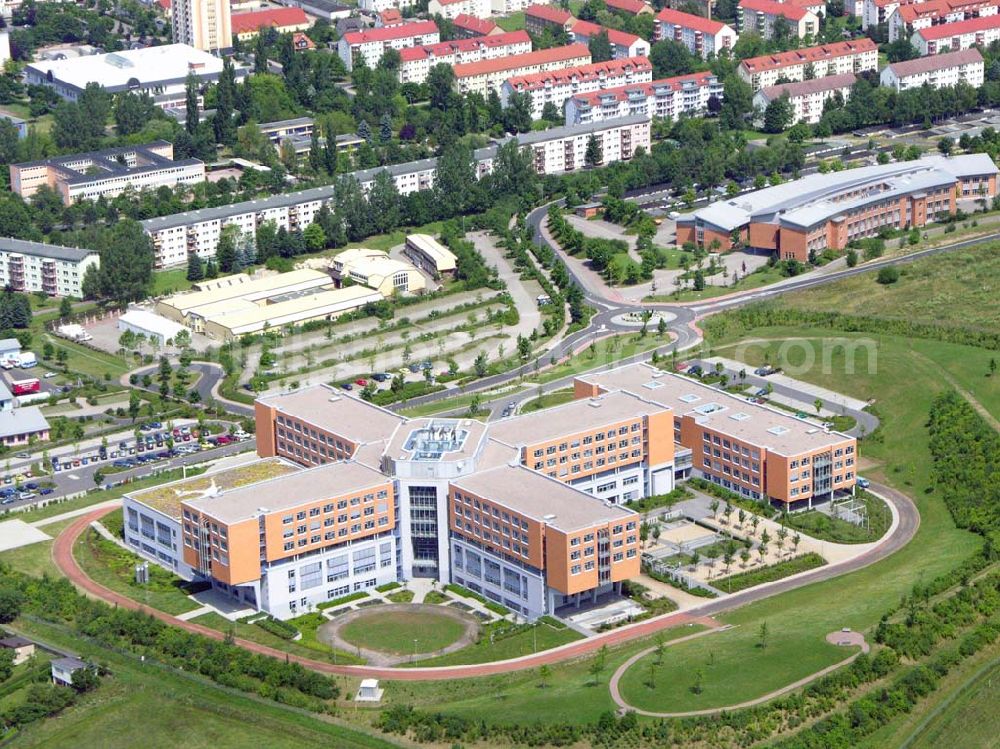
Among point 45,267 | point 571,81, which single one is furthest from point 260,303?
point 571,81

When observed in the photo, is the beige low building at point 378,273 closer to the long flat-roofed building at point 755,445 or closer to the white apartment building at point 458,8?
the long flat-roofed building at point 755,445

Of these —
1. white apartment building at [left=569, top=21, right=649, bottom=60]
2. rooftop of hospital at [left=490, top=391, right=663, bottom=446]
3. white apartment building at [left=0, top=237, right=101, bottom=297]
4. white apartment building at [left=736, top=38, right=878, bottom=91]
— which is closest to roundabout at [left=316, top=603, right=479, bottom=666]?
rooftop of hospital at [left=490, top=391, right=663, bottom=446]

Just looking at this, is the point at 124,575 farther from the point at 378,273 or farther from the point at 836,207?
the point at 836,207

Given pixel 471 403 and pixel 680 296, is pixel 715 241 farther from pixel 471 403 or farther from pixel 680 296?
pixel 471 403

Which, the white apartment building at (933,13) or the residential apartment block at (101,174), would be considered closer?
the residential apartment block at (101,174)

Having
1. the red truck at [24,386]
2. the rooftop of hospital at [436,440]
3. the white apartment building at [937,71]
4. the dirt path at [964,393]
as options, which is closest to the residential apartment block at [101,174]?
the red truck at [24,386]

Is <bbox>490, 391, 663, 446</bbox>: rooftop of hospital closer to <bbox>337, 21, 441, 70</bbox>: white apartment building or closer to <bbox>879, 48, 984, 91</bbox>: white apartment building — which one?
<bbox>879, 48, 984, 91</bbox>: white apartment building
